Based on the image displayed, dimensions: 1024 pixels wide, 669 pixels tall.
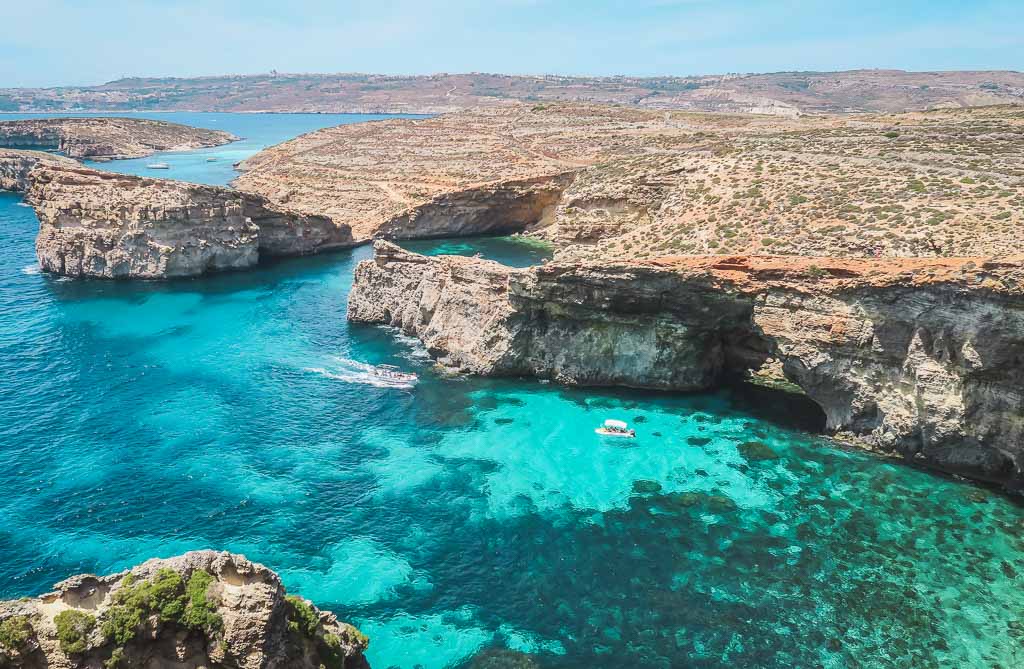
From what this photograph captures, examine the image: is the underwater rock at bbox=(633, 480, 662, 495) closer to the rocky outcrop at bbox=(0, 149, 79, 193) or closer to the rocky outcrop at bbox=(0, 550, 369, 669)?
the rocky outcrop at bbox=(0, 550, 369, 669)

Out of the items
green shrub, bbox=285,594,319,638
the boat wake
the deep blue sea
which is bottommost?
the deep blue sea

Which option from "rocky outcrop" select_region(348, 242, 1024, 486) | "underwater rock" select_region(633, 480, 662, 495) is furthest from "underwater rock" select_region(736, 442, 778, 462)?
"underwater rock" select_region(633, 480, 662, 495)

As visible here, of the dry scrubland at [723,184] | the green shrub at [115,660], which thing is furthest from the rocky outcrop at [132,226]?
the green shrub at [115,660]

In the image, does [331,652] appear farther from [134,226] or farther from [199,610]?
[134,226]

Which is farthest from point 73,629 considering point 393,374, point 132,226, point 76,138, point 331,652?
point 76,138

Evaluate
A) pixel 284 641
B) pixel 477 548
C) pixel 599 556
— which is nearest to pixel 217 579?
pixel 284 641

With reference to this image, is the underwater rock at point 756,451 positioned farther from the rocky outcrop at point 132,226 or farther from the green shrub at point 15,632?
the rocky outcrop at point 132,226
